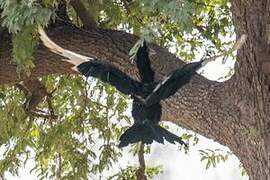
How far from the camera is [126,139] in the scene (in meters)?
1.62

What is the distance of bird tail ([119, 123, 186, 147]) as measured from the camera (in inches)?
61.6

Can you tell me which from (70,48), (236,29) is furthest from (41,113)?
(236,29)

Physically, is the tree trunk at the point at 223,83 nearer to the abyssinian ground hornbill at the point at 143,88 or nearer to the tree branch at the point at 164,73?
the tree branch at the point at 164,73

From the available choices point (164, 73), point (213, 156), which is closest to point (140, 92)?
point (164, 73)

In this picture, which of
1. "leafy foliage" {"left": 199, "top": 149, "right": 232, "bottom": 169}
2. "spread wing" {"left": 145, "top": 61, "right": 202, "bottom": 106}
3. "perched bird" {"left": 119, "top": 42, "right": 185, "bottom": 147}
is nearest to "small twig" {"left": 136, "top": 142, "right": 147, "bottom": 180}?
"leafy foliage" {"left": 199, "top": 149, "right": 232, "bottom": 169}

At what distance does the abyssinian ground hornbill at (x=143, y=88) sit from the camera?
5.15ft

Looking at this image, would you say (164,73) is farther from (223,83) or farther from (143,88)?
(143,88)

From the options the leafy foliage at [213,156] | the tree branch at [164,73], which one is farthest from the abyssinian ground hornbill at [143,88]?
the leafy foliage at [213,156]

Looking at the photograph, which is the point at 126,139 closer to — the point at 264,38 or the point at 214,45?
the point at 264,38

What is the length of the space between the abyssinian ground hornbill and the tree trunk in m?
0.45

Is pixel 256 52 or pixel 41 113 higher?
pixel 256 52

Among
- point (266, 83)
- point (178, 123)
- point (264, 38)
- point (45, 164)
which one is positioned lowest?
point (45, 164)

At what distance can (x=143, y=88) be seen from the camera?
1.66 metres

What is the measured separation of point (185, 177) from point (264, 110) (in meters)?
3.74
